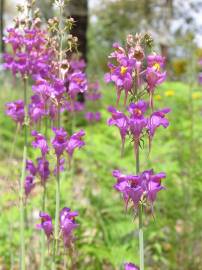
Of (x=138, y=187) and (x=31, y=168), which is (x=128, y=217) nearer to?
(x=31, y=168)

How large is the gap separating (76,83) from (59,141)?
0.98 ft

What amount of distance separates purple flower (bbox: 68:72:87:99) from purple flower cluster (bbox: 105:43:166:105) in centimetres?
33

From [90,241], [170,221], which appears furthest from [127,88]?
[170,221]

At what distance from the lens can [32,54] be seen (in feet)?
8.95

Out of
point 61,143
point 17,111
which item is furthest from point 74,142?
point 17,111

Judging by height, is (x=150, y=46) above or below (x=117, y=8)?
below

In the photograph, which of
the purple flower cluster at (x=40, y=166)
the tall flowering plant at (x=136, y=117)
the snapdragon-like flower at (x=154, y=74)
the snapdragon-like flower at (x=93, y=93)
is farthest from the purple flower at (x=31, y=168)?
the snapdragon-like flower at (x=93, y=93)

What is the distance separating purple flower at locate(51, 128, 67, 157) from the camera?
2.15m

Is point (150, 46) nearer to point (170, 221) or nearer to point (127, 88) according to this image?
point (127, 88)

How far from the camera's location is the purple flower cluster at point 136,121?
1.87 meters

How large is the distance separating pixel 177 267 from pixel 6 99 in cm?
756

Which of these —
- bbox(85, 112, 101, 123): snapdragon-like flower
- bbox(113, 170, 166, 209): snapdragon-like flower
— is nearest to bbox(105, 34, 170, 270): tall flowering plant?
bbox(113, 170, 166, 209): snapdragon-like flower

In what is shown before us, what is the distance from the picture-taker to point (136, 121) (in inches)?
74.0

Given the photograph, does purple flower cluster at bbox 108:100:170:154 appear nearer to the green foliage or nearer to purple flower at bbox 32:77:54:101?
purple flower at bbox 32:77:54:101
